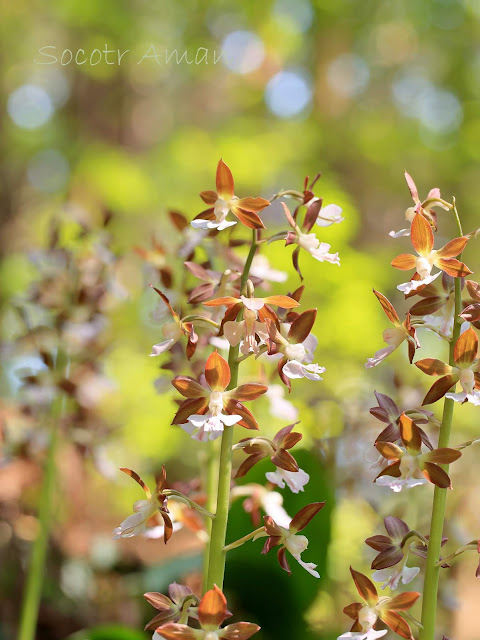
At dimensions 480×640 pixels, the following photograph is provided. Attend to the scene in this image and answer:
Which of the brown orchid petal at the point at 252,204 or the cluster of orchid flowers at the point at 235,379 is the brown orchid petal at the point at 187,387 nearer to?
the cluster of orchid flowers at the point at 235,379

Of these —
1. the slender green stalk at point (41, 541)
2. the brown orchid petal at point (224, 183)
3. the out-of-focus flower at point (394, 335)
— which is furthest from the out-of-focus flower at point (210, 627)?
the slender green stalk at point (41, 541)

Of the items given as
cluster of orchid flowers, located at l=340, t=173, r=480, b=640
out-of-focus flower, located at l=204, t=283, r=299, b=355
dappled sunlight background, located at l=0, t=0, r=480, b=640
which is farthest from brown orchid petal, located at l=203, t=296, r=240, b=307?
dappled sunlight background, located at l=0, t=0, r=480, b=640

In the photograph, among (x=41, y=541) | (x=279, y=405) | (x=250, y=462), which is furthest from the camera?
(x=41, y=541)

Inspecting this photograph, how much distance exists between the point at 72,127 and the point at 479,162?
9.82 ft

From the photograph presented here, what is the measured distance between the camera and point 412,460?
503 millimetres

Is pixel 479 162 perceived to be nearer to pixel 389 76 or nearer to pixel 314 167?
pixel 314 167

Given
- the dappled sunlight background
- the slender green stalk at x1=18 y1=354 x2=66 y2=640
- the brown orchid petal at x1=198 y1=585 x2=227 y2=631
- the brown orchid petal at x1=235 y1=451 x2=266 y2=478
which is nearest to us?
the brown orchid petal at x1=198 y1=585 x2=227 y2=631

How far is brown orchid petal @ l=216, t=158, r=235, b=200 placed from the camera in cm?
55

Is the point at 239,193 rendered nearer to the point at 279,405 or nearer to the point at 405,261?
the point at 279,405

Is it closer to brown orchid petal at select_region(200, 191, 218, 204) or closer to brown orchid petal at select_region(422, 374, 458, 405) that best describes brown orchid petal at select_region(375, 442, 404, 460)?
brown orchid petal at select_region(422, 374, 458, 405)

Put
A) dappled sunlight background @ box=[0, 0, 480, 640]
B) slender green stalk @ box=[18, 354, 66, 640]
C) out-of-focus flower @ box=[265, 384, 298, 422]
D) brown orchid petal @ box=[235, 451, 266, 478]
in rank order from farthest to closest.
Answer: dappled sunlight background @ box=[0, 0, 480, 640]
slender green stalk @ box=[18, 354, 66, 640]
out-of-focus flower @ box=[265, 384, 298, 422]
brown orchid petal @ box=[235, 451, 266, 478]

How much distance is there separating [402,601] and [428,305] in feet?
0.78

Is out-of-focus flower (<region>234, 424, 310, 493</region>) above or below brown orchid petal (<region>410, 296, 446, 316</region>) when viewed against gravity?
below

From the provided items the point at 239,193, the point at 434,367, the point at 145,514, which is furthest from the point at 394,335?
the point at 239,193
